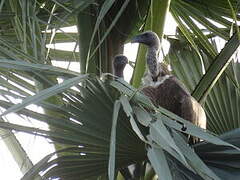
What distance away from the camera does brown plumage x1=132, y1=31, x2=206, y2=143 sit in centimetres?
353

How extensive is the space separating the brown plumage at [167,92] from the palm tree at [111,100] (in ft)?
0.26

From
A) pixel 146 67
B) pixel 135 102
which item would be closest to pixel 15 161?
pixel 146 67

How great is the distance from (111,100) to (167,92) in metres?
1.24

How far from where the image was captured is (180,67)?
4527mm

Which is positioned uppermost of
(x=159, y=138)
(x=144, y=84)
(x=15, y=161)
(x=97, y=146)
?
(x=144, y=84)

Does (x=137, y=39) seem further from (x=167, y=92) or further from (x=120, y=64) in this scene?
(x=120, y=64)

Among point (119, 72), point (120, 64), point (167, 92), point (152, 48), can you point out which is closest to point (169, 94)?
point (167, 92)

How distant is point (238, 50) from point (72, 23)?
3.64ft

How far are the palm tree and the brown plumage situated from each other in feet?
0.26

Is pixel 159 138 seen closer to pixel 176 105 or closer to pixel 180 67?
pixel 176 105

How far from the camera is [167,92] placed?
148 inches

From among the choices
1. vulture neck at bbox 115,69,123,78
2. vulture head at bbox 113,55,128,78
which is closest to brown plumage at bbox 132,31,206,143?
vulture head at bbox 113,55,128,78

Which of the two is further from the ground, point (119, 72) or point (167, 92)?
point (119, 72)

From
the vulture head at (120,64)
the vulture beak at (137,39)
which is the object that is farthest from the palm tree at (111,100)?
the vulture head at (120,64)
